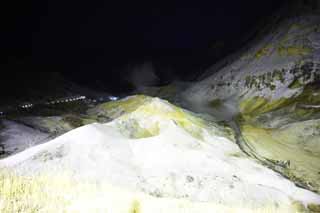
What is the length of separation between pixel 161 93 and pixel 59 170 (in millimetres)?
9637

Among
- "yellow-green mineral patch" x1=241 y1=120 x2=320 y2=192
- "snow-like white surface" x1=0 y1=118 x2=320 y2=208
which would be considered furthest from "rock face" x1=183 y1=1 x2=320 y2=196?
"snow-like white surface" x1=0 y1=118 x2=320 y2=208

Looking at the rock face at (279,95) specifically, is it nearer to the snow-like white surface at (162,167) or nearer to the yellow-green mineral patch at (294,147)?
the yellow-green mineral patch at (294,147)

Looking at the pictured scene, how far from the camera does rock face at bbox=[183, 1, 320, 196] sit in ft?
20.7

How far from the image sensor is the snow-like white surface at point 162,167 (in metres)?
3.60

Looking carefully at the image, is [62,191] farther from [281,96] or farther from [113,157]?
[281,96]

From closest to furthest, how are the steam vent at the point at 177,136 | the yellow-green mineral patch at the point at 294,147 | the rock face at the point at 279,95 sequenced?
the steam vent at the point at 177,136 → the yellow-green mineral patch at the point at 294,147 → the rock face at the point at 279,95

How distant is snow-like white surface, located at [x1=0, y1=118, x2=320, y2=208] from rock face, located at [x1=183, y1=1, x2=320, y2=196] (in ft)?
4.79

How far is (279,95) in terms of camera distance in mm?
8945

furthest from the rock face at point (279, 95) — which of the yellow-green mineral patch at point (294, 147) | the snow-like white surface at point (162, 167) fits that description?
the snow-like white surface at point (162, 167)

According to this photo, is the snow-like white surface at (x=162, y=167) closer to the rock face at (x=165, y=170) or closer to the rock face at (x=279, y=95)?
the rock face at (x=165, y=170)

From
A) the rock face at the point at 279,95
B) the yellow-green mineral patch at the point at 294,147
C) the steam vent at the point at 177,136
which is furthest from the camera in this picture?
the rock face at the point at 279,95

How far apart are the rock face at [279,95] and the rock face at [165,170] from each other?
4.93 feet

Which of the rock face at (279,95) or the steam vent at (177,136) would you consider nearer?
the steam vent at (177,136)

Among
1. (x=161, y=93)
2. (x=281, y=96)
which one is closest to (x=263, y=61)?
(x=281, y=96)
